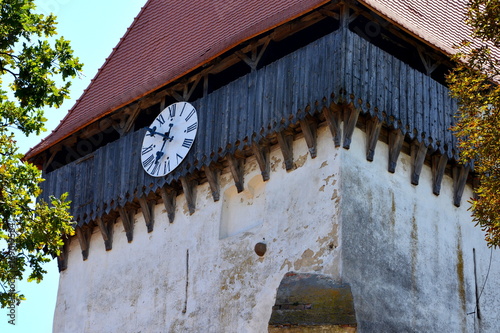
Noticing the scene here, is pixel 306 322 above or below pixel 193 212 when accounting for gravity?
below

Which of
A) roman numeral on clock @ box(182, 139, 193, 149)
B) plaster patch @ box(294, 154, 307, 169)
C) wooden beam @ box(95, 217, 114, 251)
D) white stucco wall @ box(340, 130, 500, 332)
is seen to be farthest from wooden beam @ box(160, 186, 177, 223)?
white stucco wall @ box(340, 130, 500, 332)

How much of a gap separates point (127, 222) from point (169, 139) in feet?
5.94

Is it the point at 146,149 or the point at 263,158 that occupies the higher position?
the point at 146,149

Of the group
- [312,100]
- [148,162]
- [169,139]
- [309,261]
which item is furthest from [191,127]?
[309,261]

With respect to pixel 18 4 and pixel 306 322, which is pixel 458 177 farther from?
pixel 18 4

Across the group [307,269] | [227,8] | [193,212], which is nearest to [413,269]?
[307,269]

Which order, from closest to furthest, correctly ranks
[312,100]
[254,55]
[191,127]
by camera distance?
[312,100]
[254,55]
[191,127]

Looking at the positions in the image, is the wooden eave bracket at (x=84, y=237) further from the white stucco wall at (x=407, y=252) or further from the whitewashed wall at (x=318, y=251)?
the white stucco wall at (x=407, y=252)

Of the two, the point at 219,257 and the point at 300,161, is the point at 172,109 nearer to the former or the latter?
the point at 219,257

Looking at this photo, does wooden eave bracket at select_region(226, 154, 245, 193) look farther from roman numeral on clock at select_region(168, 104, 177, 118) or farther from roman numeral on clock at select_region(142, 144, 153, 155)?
roman numeral on clock at select_region(142, 144, 153, 155)

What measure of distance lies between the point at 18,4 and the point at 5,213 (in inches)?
106

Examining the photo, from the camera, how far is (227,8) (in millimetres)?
20203

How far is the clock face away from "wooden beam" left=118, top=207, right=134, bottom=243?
100 cm

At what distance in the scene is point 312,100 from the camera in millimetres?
16844
